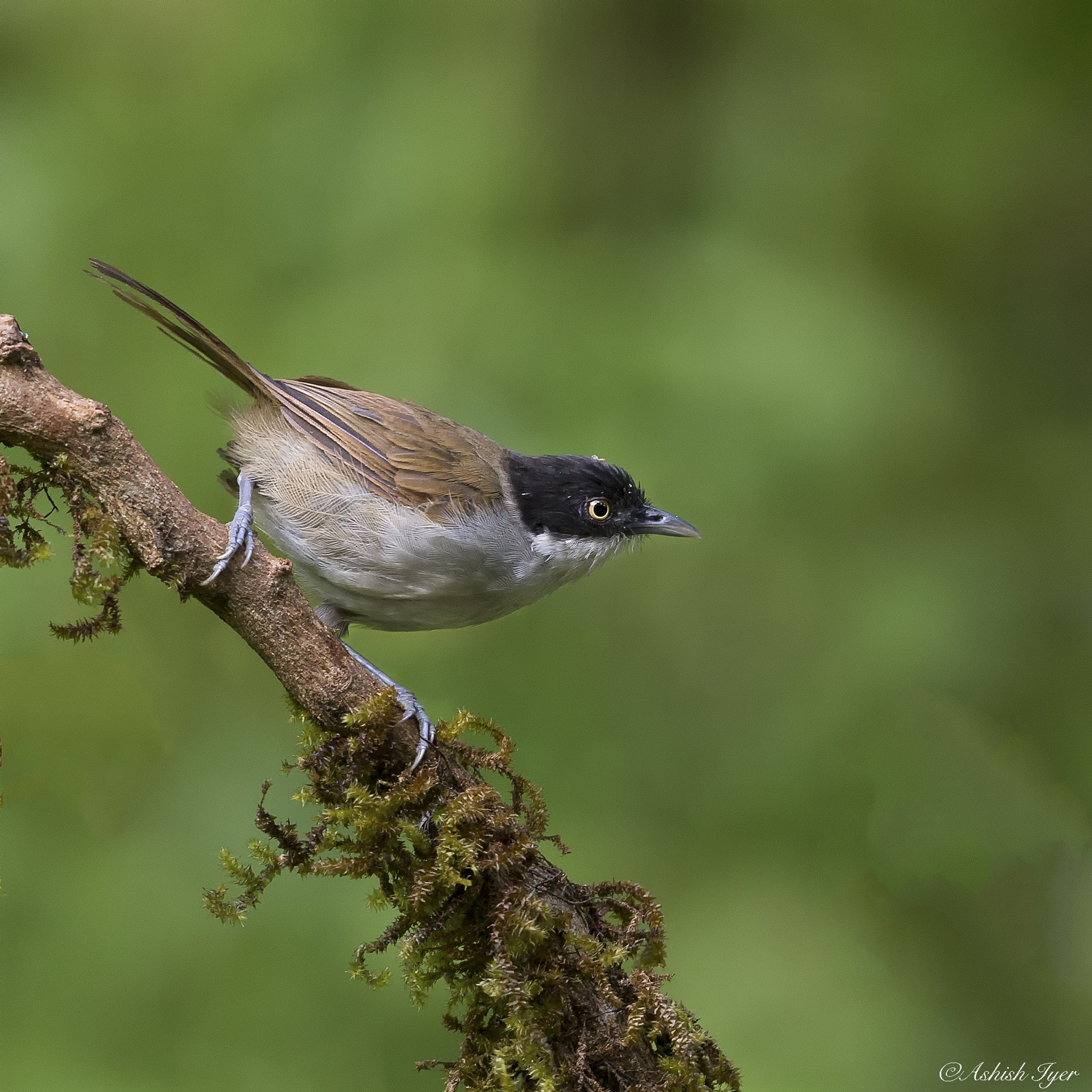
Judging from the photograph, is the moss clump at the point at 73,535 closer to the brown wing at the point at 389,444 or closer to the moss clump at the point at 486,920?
the moss clump at the point at 486,920

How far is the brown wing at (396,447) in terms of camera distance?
339cm

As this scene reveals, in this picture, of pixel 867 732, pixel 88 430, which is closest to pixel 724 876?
pixel 867 732

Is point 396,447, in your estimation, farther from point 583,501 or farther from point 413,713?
point 413,713

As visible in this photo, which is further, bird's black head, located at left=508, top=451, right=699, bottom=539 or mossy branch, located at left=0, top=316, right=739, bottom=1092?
bird's black head, located at left=508, top=451, right=699, bottom=539

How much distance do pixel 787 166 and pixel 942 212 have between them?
0.71m

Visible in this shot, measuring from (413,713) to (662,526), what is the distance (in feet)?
4.46

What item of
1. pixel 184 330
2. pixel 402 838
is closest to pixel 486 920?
pixel 402 838

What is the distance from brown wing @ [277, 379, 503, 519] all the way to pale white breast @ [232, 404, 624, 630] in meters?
0.05

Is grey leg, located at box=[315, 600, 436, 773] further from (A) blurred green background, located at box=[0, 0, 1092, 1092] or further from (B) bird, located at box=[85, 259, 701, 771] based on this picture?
(A) blurred green background, located at box=[0, 0, 1092, 1092]

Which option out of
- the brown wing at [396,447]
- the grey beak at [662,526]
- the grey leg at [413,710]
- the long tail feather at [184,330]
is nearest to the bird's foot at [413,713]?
the grey leg at [413,710]

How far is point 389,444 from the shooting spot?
3469mm

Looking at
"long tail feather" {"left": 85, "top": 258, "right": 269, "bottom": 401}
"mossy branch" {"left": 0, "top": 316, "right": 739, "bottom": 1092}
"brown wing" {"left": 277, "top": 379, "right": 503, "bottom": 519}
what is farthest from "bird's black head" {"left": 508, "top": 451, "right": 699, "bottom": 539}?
"mossy branch" {"left": 0, "top": 316, "right": 739, "bottom": 1092}

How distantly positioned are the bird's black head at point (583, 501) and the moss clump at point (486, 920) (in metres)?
1.20

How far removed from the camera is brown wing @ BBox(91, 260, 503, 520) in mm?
3381
